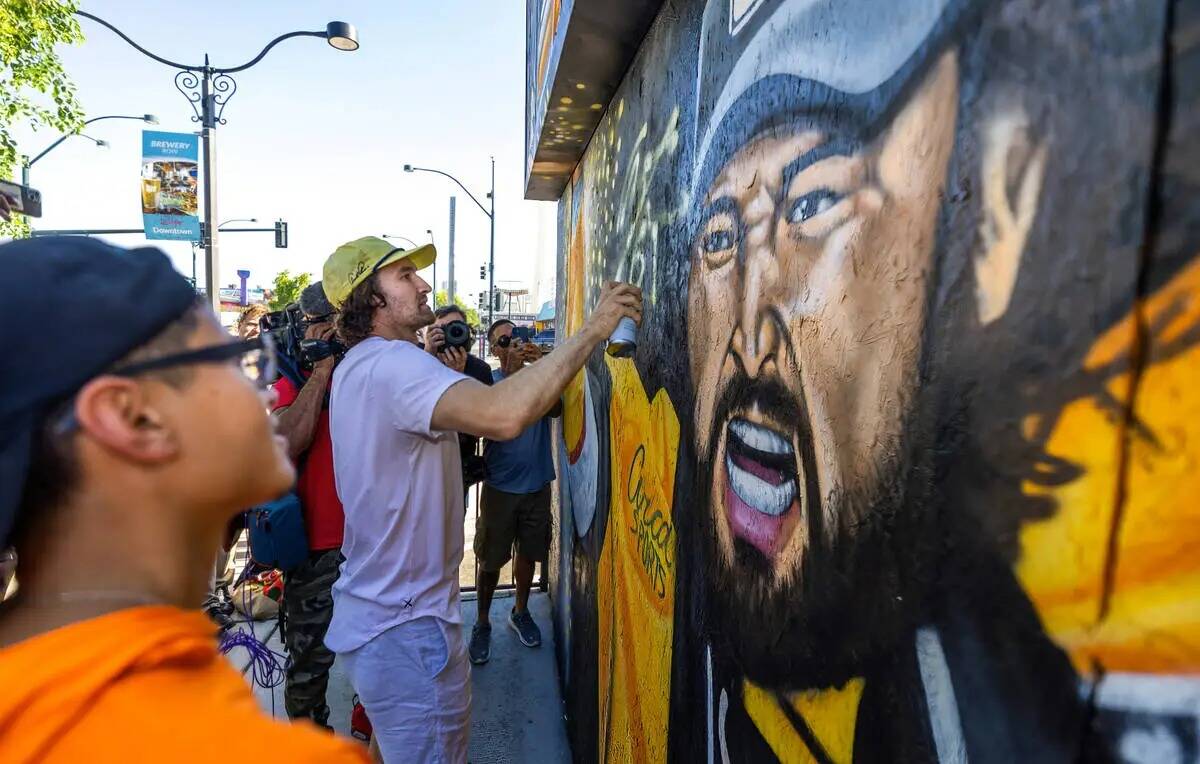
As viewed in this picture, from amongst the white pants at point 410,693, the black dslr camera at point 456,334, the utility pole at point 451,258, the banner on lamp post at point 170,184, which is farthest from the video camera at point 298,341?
the utility pole at point 451,258

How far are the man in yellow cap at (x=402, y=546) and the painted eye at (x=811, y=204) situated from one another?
0.92 metres

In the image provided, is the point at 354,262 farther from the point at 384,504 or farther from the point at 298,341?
the point at 298,341

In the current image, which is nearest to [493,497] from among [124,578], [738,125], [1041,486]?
[738,125]

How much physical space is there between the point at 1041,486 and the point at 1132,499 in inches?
3.7

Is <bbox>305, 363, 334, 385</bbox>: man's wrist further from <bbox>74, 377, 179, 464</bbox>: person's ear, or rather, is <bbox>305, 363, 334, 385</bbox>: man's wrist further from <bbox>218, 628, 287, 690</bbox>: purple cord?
<bbox>74, 377, 179, 464</bbox>: person's ear

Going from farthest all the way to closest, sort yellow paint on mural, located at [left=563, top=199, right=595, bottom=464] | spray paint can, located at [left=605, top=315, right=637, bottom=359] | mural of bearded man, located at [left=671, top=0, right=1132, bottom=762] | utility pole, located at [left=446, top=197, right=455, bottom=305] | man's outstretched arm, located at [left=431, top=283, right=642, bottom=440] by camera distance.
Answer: utility pole, located at [left=446, top=197, right=455, bottom=305] → yellow paint on mural, located at [left=563, top=199, right=595, bottom=464] → spray paint can, located at [left=605, top=315, right=637, bottom=359] → man's outstretched arm, located at [left=431, top=283, right=642, bottom=440] → mural of bearded man, located at [left=671, top=0, right=1132, bottom=762]

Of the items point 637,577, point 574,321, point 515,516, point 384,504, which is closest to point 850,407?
point 637,577

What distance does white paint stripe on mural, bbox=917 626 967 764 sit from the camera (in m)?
0.78

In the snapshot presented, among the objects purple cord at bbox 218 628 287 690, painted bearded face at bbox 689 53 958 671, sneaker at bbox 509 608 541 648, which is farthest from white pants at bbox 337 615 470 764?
sneaker at bbox 509 608 541 648

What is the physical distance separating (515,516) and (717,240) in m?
3.70

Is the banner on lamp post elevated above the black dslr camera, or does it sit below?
above

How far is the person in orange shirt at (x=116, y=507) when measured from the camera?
64 cm

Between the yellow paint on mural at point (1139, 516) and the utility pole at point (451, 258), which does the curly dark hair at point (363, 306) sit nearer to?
the yellow paint on mural at point (1139, 516)

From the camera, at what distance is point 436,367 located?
2.12 metres
